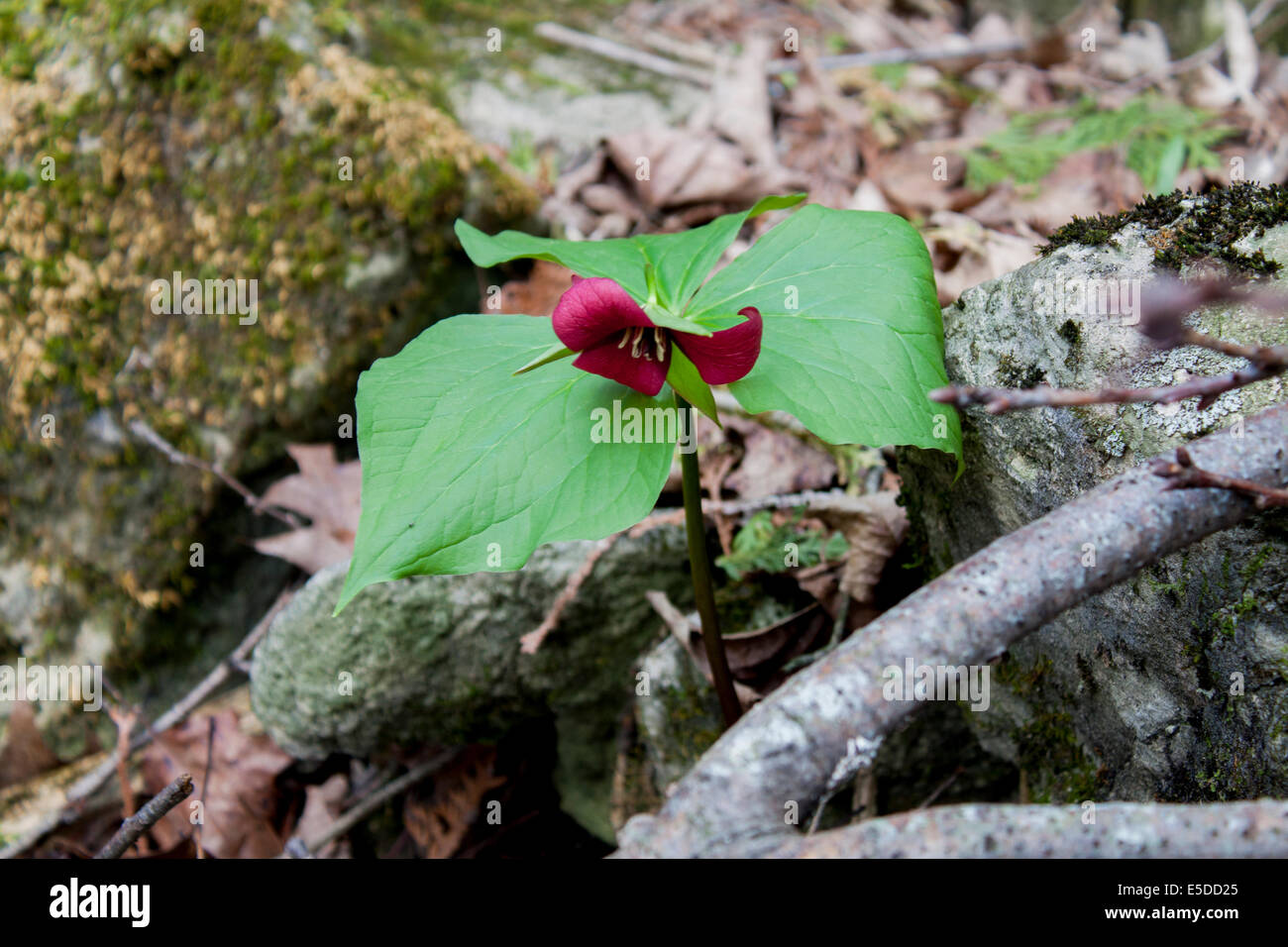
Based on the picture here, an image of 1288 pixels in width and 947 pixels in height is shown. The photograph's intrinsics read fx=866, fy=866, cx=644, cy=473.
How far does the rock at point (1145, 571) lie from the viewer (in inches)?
51.7

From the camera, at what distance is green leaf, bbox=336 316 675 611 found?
1.37 meters

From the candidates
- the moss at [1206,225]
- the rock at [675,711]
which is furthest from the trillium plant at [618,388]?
the rock at [675,711]

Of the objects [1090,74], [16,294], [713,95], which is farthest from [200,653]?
[1090,74]

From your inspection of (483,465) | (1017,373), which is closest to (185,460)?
(483,465)

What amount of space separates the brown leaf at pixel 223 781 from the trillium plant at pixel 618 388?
1.77m

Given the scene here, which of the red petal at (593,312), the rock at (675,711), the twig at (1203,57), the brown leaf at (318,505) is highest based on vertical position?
the twig at (1203,57)

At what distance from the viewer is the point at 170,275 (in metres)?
3.17

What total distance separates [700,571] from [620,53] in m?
3.81

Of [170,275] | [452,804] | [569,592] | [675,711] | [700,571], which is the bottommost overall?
[452,804]

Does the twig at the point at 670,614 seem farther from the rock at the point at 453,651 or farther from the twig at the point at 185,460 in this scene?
the twig at the point at 185,460

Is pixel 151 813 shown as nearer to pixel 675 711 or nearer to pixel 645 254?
pixel 675 711

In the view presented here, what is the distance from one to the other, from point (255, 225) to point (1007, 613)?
9.91 ft

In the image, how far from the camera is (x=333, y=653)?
94.7 inches

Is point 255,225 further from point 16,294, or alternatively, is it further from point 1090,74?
point 1090,74
